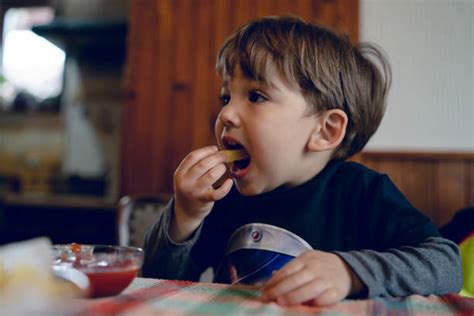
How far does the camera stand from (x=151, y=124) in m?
2.45

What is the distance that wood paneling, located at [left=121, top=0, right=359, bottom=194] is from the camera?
2.37m

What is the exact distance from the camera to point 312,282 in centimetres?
61

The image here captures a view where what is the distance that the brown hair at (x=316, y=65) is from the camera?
99 centimetres

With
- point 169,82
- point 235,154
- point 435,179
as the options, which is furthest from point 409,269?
point 169,82

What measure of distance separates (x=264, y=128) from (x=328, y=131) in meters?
0.16

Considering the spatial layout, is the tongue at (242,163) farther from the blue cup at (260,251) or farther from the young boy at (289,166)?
the blue cup at (260,251)

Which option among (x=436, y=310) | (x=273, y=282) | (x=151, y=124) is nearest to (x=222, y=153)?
(x=273, y=282)

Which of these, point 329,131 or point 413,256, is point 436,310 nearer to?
point 413,256

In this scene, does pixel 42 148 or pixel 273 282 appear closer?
pixel 273 282

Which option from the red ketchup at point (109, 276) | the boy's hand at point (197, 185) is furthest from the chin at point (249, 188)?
the red ketchup at point (109, 276)

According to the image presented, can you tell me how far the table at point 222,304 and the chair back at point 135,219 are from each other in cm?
119

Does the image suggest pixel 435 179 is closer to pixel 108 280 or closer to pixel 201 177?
pixel 201 177

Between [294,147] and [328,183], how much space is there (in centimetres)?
12

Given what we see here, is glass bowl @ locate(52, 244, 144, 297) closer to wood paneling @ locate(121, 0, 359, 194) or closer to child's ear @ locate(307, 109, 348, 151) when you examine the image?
child's ear @ locate(307, 109, 348, 151)
